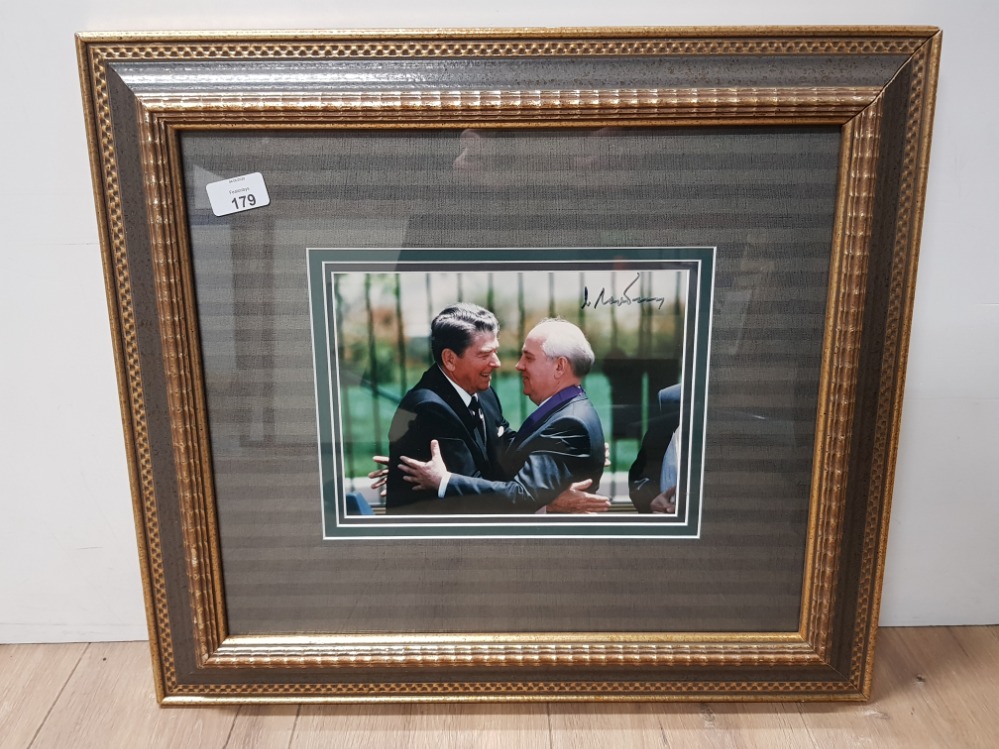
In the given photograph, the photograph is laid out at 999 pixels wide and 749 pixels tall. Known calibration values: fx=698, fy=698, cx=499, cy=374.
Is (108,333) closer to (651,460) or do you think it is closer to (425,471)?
(425,471)

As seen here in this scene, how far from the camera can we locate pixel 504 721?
2.01 feet

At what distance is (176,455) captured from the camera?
22.6 inches

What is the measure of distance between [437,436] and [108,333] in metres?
0.32

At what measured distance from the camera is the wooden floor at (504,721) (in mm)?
591

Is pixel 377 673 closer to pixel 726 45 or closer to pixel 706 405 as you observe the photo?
pixel 706 405

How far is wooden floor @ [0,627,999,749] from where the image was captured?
59cm

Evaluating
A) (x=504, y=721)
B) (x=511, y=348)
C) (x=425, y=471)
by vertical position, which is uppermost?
(x=511, y=348)

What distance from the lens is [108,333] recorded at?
63 centimetres

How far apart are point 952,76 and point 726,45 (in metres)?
0.22

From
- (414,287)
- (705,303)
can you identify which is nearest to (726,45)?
(705,303)

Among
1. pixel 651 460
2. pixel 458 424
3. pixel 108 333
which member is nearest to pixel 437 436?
pixel 458 424

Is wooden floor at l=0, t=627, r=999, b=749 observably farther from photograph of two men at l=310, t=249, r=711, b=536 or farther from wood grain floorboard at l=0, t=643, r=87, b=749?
photograph of two men at l=310, t=249, r=711, b=536
